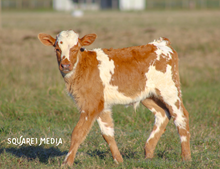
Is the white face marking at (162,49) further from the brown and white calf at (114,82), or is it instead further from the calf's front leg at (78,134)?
the calf's front leg at (78,134)

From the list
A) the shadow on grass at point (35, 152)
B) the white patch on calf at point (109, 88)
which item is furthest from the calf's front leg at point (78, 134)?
the shadow on grass at point (35, 152)

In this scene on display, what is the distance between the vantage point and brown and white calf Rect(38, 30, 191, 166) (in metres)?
4.98

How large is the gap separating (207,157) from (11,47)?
1372 cm

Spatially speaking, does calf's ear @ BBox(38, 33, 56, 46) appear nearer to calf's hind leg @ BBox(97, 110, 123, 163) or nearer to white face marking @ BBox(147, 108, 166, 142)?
calf's hind leg @ BBox(97, 110, 123, 163)

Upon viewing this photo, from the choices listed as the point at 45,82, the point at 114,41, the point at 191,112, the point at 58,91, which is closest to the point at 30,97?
the point at 58,91

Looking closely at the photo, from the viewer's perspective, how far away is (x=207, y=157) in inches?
207

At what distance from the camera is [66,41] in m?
4.98

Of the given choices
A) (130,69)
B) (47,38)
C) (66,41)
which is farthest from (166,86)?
(47,38)

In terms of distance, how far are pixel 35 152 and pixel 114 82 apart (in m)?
1.84

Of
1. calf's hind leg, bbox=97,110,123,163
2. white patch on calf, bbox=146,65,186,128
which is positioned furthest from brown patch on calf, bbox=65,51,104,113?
white patch on calf, bbox=146,65,186,128

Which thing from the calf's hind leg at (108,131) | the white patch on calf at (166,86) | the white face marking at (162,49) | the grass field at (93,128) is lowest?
the grass field at (93,128)

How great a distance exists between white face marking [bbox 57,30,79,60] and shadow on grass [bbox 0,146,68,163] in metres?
1.77

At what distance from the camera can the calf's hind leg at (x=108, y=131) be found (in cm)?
537

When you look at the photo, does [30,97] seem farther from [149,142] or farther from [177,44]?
[177,44]
